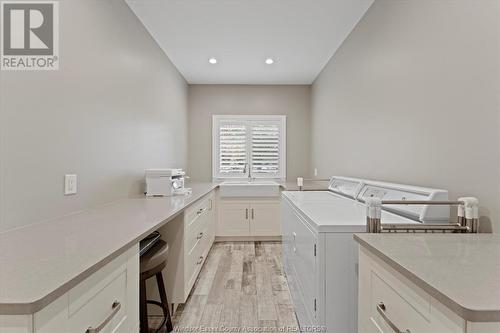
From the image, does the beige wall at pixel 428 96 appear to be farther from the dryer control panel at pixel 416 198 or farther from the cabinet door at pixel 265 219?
the cabinet door at pixel 265 219

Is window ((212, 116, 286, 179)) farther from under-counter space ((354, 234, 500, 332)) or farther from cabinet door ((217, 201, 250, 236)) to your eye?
under-counter space ((354, 234, 500, 332))

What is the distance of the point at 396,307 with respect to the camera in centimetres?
89

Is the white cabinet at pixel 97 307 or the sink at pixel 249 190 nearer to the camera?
the white cabinet at pixel 97 307

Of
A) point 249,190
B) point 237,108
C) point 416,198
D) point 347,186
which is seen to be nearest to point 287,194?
point 347,186

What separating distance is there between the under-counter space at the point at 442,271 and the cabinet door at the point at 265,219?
10.0ft

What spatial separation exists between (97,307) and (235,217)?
11.0ft

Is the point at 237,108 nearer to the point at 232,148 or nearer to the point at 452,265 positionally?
the point at 232,148

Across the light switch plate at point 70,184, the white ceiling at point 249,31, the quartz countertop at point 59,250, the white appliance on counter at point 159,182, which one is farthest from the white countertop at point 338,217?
the white ceiling at point 249,31

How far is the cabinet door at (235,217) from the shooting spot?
4.25 metres

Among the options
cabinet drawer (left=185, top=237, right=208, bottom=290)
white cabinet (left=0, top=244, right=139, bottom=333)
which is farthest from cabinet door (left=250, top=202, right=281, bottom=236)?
white cabinet (left=0, top=244, right=139, bottom=333)

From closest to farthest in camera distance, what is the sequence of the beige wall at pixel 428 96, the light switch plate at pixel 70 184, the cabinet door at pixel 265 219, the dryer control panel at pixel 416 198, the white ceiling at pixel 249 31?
the beige wall at pixel 428 96
the dryer control panel at pixel 416 198
the light switch plate at pixel 70 184
the white ceiling at pixel 249 31
the cabinet door at pixel 265 219

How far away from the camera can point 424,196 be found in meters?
1.50

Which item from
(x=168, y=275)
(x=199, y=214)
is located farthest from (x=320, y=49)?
(x=168, y=275)

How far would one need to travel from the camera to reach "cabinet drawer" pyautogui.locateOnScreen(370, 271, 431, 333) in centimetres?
76
